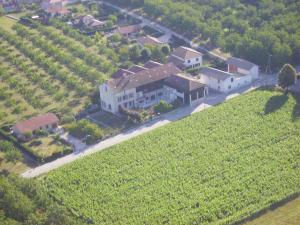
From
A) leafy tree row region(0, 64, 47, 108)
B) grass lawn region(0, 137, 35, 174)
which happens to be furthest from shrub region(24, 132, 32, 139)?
leafy tree row region(0, 64, 47, 108)

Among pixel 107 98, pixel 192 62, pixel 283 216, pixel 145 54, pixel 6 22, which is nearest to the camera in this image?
pixel 283 216

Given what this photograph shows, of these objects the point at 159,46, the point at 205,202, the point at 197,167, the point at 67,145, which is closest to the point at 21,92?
the point at 67,145

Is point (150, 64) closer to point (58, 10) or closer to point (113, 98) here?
point (113, 98)

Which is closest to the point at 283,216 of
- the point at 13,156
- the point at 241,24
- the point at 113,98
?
the point at 113,98

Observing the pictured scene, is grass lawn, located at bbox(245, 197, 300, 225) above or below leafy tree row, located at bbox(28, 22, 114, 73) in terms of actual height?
below

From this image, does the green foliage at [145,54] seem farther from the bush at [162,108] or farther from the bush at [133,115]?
the bush at [133,115]

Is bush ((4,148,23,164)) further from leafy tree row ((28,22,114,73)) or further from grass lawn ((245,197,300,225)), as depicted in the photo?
grass lawn ((245,197,300,225))
